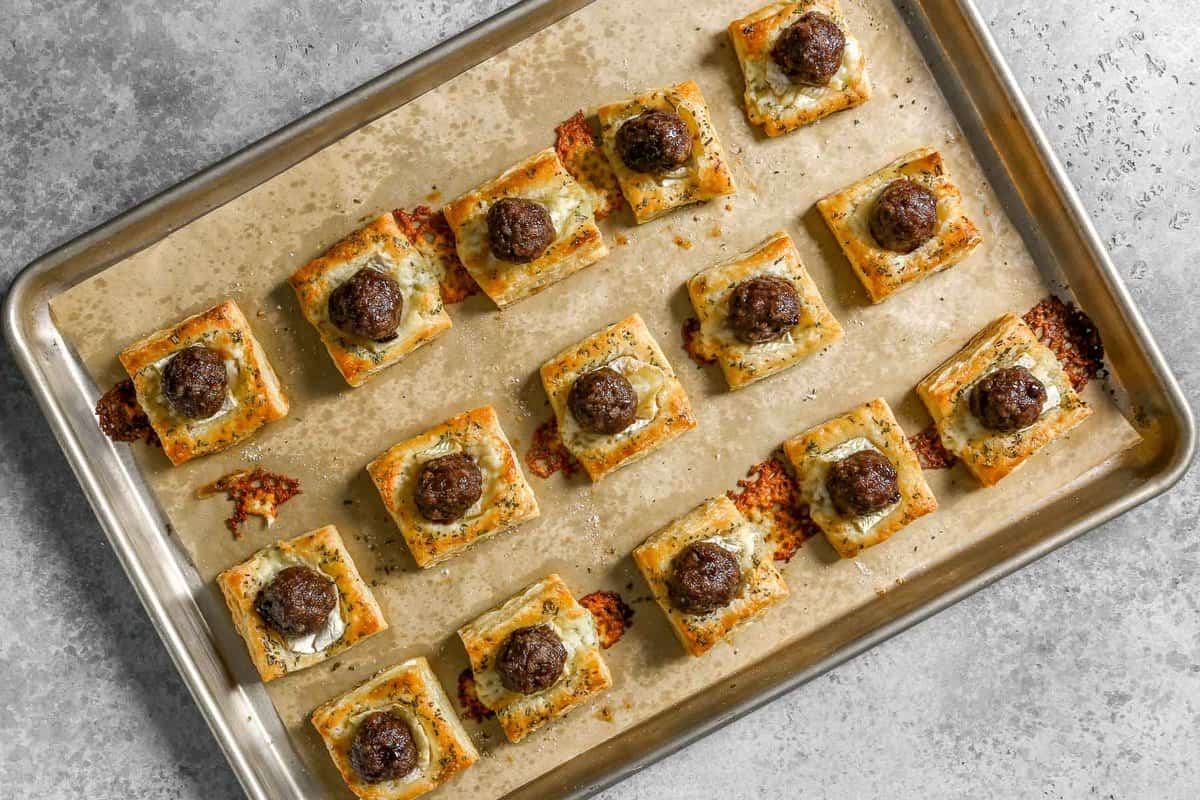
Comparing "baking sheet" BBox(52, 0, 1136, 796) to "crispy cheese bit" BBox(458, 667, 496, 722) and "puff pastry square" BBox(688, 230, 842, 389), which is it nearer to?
"crispy cheese bit" BBox(458, 667, 496, 722)

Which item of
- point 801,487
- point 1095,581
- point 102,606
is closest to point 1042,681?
point 1095,581

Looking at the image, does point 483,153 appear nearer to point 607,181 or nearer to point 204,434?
point 607,181

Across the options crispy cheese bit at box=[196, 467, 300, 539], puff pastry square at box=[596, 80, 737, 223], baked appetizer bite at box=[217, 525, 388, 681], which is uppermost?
puff pastry square at box=[596, 80, 737, 223]

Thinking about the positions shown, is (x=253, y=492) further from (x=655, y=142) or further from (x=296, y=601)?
(x=655, y=142)

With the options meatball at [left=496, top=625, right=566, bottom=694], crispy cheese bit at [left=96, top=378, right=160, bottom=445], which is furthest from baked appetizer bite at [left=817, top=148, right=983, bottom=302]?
crispy cheese bit at [left=96, top=378, right=160, bottom=445]

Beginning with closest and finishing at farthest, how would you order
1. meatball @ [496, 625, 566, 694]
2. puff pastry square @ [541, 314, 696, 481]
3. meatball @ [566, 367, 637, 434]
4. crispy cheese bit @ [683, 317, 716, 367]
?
meatball @ [496, 625, 566, 694] < meatball @ [566, 367, 637, 434] < puff pastry square @ [541, 314, 696, 481] < crispy cheese bit @ [683, 317, 716, 367]

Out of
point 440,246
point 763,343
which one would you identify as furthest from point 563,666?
point 440,246
